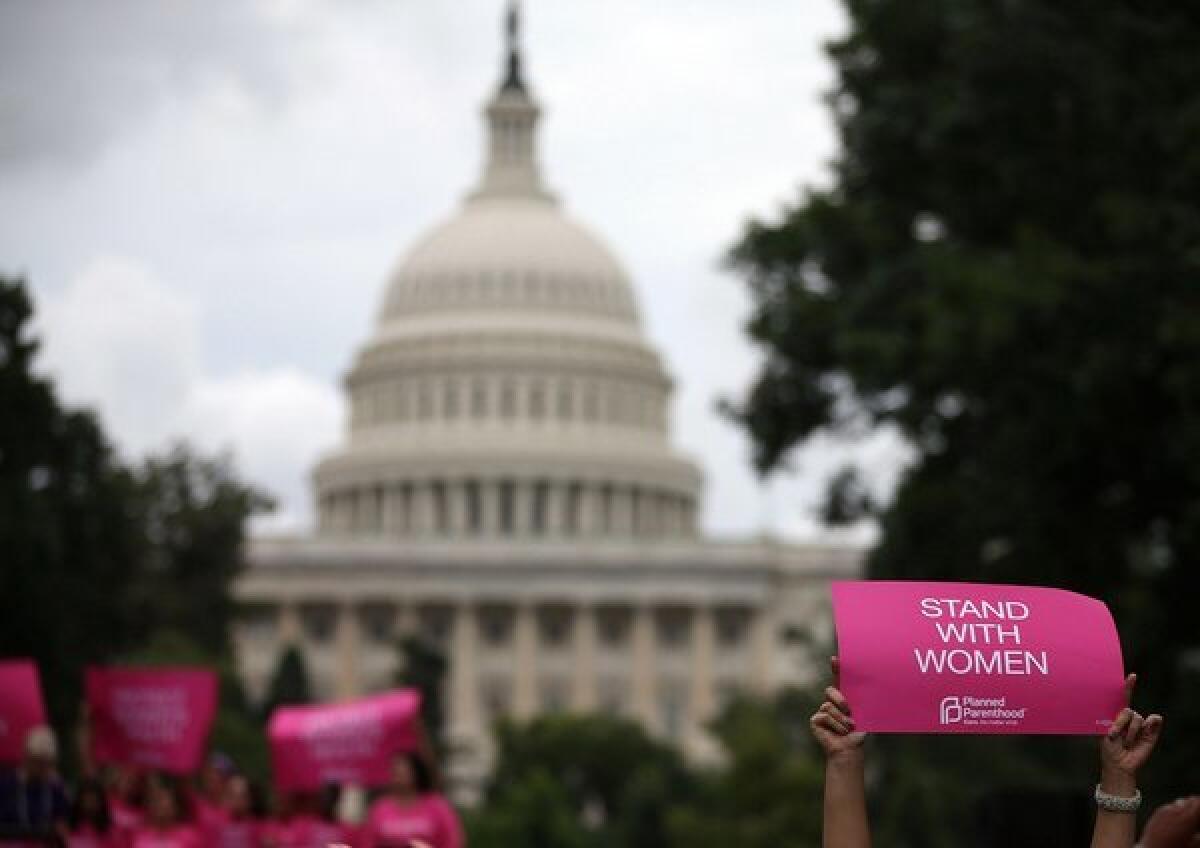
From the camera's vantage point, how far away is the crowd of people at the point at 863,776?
938cm

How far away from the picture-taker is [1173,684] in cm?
4056

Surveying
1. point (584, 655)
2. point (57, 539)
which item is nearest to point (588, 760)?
point (584, 655)

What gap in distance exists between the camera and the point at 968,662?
962 centimetres

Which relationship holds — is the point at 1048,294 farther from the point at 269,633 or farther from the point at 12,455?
the point at 269,633

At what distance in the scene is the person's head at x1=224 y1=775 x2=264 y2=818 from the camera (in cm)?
2095

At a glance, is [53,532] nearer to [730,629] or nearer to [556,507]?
[730,629]

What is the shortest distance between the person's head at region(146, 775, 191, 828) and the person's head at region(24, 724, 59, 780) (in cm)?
199

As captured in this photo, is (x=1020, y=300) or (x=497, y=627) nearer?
(x=1020, y=300)

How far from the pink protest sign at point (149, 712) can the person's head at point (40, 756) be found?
15.2ft

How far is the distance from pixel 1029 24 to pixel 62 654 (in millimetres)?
20634

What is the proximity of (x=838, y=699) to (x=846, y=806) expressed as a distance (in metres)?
0.32

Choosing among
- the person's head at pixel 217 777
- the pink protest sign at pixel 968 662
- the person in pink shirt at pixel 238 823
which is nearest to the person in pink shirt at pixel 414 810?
the person in pink shirt at pixel 238 823

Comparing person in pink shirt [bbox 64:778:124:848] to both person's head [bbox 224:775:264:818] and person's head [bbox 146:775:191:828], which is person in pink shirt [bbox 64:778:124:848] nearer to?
person's head [bbox 146:775:191:828]

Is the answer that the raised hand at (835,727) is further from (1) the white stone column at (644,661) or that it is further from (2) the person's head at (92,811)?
(1) the white stone column at (644,661)
